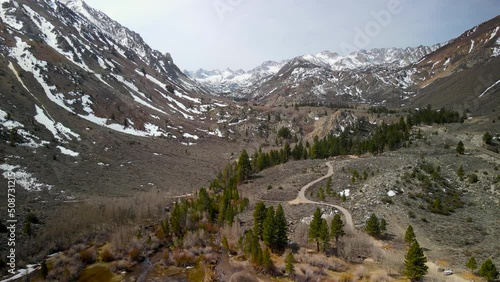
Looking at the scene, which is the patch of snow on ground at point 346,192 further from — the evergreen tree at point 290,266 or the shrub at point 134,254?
the shrub at point 134,254

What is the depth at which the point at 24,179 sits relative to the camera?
76.1 meters

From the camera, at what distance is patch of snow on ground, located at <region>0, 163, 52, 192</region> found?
2913 inches

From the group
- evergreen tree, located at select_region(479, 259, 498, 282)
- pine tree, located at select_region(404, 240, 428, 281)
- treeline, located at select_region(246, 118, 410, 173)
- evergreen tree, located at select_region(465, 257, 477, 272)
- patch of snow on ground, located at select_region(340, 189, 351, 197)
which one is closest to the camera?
evergreen tree, located at select_region(479, 259, 498, 282)

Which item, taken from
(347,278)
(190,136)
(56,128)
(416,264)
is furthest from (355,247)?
(190,136)

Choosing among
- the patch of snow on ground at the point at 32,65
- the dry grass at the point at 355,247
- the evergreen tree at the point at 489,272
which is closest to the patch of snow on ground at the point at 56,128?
the patch of snow on ground at the point at 32,65

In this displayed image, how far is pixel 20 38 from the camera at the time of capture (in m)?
159

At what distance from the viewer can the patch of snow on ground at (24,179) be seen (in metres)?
74.0

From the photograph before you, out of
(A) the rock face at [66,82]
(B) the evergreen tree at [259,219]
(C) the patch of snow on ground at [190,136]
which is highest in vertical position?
(A) the rock face at [66,82]

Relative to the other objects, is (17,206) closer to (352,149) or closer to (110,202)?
(110,202)

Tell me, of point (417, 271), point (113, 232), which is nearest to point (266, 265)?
point (417, 271)

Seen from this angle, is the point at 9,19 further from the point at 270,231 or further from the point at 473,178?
the point at 473,178

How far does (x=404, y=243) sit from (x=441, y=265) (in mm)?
7316

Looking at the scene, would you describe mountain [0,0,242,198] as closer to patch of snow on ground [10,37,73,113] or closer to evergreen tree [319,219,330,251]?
patch of snow on ground [10,37,73,113]

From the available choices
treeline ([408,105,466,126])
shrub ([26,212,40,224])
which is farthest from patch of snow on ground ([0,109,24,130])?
treeline ([408,105,466,126])
